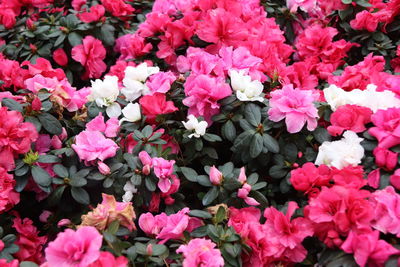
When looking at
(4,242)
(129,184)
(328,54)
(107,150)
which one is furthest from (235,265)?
(328,54)

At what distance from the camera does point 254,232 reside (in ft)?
5.43

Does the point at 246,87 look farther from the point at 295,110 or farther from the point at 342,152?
the point at 342,152

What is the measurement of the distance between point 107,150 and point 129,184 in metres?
0.15

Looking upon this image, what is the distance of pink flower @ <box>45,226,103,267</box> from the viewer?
139cm

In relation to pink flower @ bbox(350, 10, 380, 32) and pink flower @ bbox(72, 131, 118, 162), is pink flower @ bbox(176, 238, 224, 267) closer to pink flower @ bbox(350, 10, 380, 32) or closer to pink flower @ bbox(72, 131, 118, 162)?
pink flower @ bbox(72, 131, 118, 162)

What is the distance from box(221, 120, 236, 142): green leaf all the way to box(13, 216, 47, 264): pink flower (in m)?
0.82

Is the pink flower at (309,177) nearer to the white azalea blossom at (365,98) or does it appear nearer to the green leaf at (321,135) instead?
the green leaf at (321,135)

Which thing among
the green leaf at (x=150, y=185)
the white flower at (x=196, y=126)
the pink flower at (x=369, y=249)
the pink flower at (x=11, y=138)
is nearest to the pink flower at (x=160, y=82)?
the white flower at (x=196, y=126)

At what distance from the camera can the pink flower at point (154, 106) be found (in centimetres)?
203

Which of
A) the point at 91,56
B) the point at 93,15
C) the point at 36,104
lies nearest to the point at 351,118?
the point at 36,104

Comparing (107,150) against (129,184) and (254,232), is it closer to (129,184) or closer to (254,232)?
(129,184)

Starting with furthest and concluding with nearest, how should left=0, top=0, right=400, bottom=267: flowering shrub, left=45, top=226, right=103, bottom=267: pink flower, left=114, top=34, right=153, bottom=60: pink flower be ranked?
Answer: left=114, top=34, right=153, bottom=60: pink flower, left=0, top=0, right=400, bottom=267: flowering shrub, left=45, top=226, right=103, bottom=267: pink flower

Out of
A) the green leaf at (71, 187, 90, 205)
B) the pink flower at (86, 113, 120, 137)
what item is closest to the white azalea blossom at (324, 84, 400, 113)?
the pink flower at (86, 113, 120, 137)

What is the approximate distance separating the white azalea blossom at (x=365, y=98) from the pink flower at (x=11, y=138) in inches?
45.9
